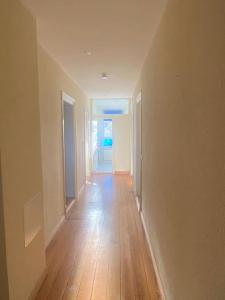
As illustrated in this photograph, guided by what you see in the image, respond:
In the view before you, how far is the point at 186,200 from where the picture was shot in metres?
1.36

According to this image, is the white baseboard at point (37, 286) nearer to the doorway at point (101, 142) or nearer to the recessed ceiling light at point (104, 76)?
the recessed ceiling light at point (104, 76)

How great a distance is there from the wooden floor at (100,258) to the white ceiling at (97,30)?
2.41m

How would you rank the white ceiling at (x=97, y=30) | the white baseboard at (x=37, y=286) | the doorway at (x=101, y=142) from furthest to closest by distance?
1. the doorway at (x=101, y=142)
2. the white baseboard at (x=37, y=286)
3. the white ceiling at (x=97, y=30)

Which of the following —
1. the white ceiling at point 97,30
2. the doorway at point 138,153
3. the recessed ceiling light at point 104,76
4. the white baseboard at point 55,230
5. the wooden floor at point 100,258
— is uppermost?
the recessed ceiling light at point 104,76

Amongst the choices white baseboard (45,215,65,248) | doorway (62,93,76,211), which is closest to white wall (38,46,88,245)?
white baseboard (45,215,65,248)

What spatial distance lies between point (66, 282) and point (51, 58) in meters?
2.69

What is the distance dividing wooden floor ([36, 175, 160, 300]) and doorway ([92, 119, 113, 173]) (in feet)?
12.1

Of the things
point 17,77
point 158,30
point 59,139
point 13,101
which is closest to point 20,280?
point 13,101

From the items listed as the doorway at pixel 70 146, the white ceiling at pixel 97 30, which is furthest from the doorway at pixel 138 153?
the doorway at pixel 70 146

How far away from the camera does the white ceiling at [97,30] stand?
1.95 m

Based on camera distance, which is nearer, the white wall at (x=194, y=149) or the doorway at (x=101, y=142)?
the white wall at (x=194, y=149)

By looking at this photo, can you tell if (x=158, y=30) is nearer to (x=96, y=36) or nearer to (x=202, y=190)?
(x=96, y=36)

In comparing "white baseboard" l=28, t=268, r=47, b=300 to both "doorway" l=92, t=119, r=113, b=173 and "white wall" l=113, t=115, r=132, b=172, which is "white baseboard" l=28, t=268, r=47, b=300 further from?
"doorway" l=92, t=119, r=113, b=173

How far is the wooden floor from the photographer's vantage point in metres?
2.16
